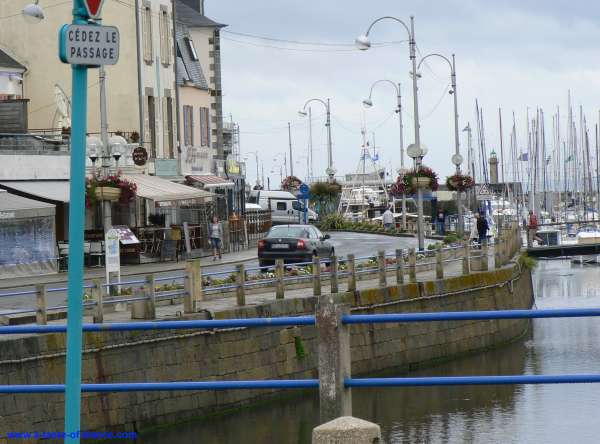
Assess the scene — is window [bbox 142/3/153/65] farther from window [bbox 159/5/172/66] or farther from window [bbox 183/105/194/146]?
window [bbox 183/105/194/146]

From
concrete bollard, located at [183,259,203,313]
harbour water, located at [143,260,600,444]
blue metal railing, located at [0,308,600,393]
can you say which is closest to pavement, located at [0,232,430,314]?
concrete bollard, located at [183,259,203,313]

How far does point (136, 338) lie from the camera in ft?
69.4

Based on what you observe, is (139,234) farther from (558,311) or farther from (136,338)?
(558,311)

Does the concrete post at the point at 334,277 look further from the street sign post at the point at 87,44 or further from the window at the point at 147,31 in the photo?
the window at the point at 147,31

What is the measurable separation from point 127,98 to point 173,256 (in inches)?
354

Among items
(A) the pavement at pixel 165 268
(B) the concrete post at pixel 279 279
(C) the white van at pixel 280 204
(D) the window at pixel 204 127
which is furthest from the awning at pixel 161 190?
(C) the white van at pixel 280 204

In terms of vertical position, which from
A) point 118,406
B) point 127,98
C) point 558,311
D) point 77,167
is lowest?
point 118,406

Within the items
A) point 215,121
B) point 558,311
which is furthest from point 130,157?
point 558,311

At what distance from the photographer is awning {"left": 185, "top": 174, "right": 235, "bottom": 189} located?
5665cm

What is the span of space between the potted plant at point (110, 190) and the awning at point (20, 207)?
4.27 feet

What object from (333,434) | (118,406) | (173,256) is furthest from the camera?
(173,256)

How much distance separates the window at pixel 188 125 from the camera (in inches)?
2285

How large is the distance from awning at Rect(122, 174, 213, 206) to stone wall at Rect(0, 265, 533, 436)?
14.5 metres

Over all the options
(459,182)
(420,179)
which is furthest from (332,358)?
(459,182)
